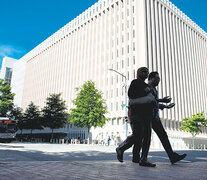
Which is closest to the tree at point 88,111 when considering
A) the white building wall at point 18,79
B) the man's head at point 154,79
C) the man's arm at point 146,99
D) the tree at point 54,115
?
the tree at point 54,115

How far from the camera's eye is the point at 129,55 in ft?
136

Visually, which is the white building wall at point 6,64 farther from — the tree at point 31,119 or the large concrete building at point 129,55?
the tree at point 31,119

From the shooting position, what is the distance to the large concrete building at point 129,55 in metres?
41.1

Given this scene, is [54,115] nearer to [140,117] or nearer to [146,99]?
[140,117]

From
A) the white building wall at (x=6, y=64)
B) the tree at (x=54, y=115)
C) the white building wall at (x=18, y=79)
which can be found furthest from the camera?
the white building wall at (x=6, y=64)

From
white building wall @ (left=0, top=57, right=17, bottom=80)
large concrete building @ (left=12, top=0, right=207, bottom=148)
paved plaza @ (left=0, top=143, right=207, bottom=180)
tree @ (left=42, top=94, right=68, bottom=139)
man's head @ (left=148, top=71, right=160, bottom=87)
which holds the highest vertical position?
white building wall @ (left=0, top=57, right=17, bottom=80)

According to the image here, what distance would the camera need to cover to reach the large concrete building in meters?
41.1

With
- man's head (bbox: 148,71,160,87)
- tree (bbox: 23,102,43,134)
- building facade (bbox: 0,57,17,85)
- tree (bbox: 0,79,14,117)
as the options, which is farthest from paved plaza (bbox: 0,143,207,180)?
building facade (bbox: 0,57,17,85)

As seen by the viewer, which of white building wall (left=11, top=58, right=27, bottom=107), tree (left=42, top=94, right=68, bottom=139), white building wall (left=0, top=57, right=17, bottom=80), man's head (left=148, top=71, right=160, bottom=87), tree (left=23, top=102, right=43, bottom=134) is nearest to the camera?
man's head (left=148, top=71, right=160, bottom=87)

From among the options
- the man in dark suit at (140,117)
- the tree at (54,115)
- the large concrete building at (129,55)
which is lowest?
the man in dark suit at (140,117)

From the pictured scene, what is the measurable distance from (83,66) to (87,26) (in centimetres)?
1089

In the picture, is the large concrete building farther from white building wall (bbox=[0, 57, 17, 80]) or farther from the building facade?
white building wall (bbox=[0, 57, 17, 80])

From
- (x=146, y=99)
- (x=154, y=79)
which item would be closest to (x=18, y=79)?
(x=154, y=79)

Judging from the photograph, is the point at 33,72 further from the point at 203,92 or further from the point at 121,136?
the point at 203,92
